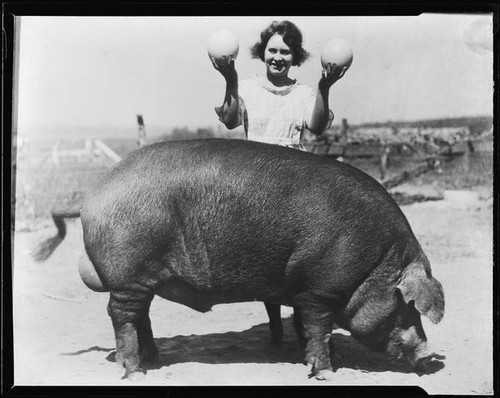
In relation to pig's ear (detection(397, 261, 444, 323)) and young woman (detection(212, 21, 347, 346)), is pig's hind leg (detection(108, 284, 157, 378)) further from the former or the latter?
pig's ear (detection(397, 261, 444, 323))

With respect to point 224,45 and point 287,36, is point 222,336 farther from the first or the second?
point 287,36

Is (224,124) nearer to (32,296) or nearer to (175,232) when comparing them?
(175,232)

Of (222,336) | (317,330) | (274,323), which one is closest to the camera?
(317,330)

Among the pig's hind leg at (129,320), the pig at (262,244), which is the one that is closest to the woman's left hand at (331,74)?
the pig at (262,244)

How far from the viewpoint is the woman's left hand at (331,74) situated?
591 centimetres

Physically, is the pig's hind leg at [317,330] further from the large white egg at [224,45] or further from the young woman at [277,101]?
the large white egg at [224,45]

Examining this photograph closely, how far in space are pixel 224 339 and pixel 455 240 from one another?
239 centimetres

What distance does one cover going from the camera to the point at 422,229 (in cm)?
805

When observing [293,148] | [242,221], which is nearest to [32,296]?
[242,221]

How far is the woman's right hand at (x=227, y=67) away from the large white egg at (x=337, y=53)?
2.47 feet

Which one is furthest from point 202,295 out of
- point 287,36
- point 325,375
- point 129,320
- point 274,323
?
point 287,36

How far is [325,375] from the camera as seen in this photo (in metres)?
5.89

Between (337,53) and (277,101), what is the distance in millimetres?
746

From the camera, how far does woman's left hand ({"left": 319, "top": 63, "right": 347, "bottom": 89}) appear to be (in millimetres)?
5906
